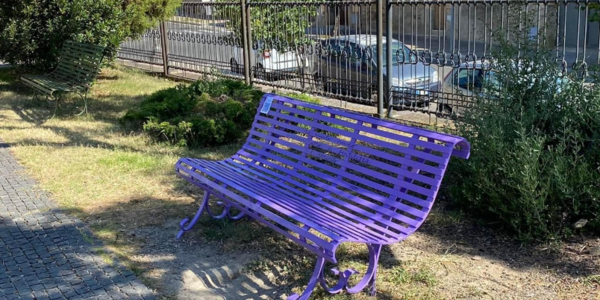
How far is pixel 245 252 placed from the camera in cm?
456

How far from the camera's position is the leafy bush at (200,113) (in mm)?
7562

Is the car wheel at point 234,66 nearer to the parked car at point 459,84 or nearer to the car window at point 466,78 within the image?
the parked car at point 459,84

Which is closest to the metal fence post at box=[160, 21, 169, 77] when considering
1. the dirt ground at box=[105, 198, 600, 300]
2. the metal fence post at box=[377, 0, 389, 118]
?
the metal fence post at box=[377, 0, 389, 118]

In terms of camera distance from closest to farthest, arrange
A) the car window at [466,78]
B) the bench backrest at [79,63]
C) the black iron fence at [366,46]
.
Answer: the black iron fence at [366,46], the car window at [466,78], the bench backrest at [79,63]

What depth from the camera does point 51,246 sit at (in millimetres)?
4652

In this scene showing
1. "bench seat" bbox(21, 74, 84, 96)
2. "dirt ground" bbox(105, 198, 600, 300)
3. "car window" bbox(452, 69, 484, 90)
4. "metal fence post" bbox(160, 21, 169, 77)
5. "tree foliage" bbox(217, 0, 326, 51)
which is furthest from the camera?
"metal fence post" bbox(160, 21, 169, 77)

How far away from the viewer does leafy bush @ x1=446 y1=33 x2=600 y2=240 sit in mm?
4344

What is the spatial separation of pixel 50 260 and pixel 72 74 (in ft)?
20.6

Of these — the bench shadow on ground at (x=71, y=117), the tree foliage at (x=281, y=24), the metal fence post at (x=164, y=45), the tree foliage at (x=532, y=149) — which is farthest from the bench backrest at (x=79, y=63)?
the tree foliage at (x=532, y=149)

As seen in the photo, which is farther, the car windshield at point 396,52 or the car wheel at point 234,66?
the car wheel at point 234,66

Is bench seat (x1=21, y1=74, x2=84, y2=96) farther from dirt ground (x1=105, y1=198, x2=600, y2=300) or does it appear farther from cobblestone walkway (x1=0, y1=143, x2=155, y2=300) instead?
dirt ground (x1=105, y1=198, x2=600, y2=300)

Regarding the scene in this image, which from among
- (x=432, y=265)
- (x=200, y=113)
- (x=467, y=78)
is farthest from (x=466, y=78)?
(x=432, y=265)

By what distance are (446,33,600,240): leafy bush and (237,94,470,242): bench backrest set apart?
0.43 meters

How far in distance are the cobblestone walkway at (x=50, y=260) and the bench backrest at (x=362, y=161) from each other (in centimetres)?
135
